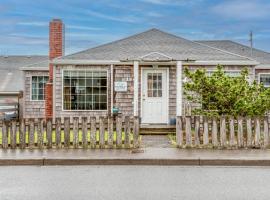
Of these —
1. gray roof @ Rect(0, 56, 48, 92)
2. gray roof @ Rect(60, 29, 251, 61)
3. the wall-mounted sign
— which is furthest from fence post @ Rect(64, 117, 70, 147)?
gray roof @ Rect(0, 56, 48, 92)

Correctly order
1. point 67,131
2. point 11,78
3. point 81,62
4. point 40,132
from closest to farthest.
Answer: point 40,132 → point 67,131 → point 81,62 → point 11,78

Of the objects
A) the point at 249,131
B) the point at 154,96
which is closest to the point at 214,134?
the point at 249,131

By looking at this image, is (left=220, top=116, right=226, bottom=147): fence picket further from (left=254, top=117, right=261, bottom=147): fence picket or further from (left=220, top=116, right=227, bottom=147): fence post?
(left=254, top=117, right=261, bottom=147): fence picket

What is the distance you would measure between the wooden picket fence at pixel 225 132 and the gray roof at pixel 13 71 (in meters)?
22.9

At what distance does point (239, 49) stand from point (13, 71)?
17746 millimetres

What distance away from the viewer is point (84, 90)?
76.5 feet

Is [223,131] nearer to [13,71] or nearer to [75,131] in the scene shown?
[75,131]

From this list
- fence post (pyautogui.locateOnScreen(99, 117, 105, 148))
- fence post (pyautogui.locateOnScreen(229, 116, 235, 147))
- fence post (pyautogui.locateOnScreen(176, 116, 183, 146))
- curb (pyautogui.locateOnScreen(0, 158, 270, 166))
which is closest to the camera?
curb (pyautogui.locateOnScreen(0, 158, 270, 166))

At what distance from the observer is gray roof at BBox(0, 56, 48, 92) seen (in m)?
36.0
